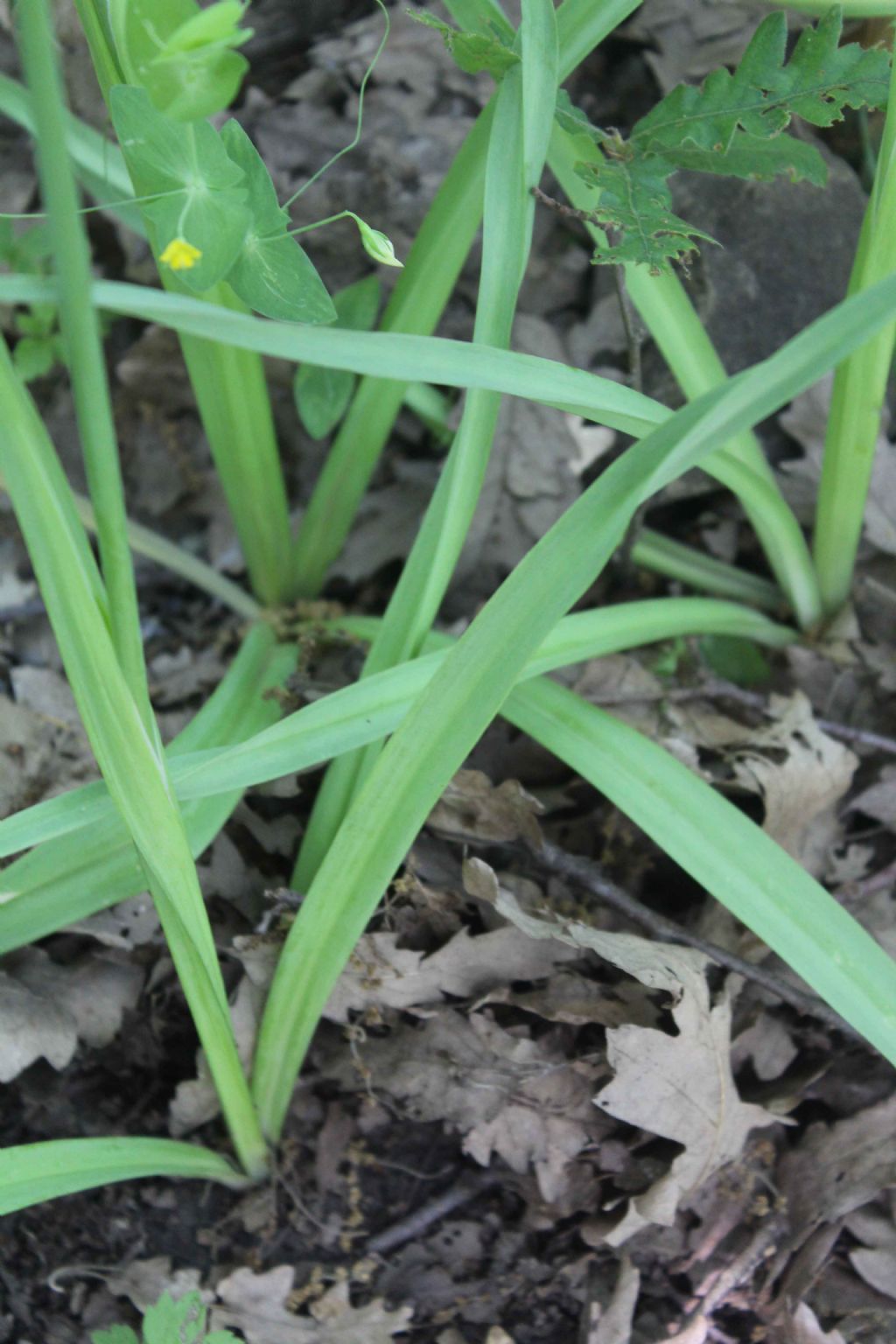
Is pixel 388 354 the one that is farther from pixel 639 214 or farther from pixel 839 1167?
pixel 839 1167

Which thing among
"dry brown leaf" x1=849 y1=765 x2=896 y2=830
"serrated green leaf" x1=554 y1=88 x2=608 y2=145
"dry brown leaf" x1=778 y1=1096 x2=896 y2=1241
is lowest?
"dry brown leaf" x1=778 y1=1096 x2=896 y2=1241

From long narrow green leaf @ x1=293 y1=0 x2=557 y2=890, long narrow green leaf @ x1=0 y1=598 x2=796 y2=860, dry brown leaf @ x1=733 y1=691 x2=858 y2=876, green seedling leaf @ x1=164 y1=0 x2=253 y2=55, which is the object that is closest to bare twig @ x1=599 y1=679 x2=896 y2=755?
dry brown leaf @ x1=733 y1=691 x2=858 y2=876

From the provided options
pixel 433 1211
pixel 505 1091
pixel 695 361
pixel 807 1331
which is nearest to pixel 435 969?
pixel 505 1091

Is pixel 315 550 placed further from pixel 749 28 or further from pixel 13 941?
pixel 749 28

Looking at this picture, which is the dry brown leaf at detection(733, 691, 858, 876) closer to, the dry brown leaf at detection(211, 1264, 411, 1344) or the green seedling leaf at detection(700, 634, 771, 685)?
the green seedling leaf at detection(700, 634, 771, 685)

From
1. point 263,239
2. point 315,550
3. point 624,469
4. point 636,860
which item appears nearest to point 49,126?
point 263,239

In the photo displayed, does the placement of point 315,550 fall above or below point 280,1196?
above
